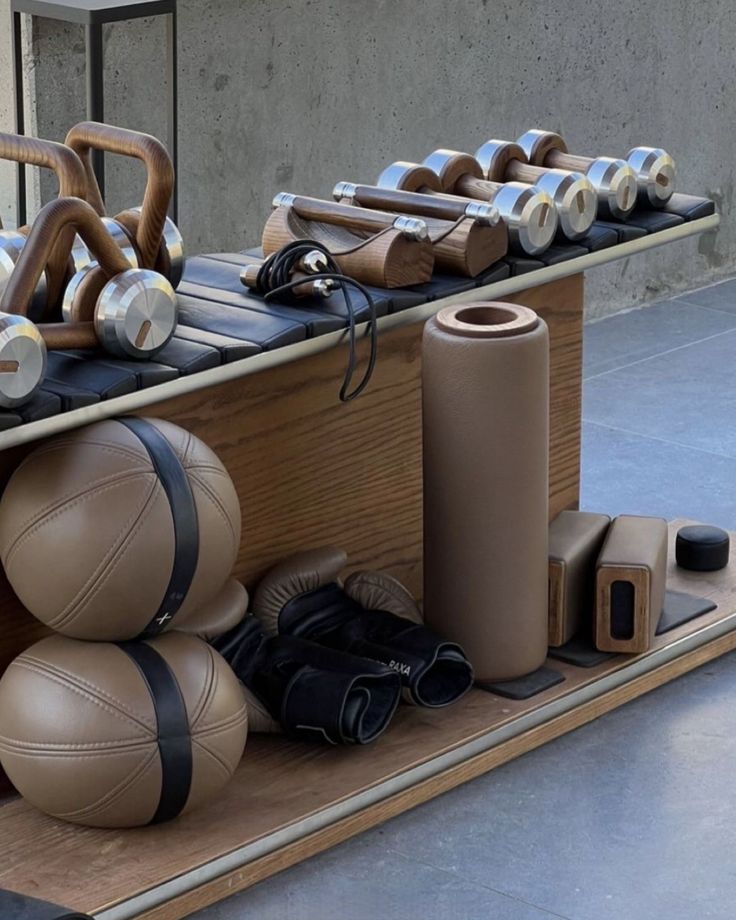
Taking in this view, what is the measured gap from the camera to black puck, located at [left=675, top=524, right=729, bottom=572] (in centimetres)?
368

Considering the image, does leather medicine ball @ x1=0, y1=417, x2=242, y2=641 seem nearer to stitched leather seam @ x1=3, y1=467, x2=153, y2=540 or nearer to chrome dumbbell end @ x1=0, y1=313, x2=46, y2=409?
stitched leather seam @ x1=3, y1=467, x2=153, y2=540

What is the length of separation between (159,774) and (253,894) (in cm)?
26

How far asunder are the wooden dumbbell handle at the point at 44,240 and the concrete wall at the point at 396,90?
2.13 m

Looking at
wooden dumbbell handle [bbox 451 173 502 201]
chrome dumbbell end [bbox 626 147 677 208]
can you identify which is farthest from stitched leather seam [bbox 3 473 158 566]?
chrome dumbbell end [bbox 626 147 677 208]

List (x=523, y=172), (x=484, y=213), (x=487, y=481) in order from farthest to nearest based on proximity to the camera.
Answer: (x=523, y=172) < (x=484, y=213) < (x=487, y=481)

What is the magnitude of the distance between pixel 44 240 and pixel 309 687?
850mm

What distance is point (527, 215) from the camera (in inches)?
125

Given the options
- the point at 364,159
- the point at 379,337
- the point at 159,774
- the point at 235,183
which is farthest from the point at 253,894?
the point at 364,159

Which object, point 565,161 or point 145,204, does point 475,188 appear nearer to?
point 565,161

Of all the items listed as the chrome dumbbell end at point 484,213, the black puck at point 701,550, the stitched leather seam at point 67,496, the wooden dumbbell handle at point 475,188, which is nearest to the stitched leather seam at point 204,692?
the stitched leather seam at point 67,496

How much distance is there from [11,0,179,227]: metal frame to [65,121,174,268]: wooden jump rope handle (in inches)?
43.1

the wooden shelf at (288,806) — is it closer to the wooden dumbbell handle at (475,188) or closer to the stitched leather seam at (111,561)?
the stitched leather seam at (111,561)

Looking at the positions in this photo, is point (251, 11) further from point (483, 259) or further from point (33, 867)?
point (33, 867)

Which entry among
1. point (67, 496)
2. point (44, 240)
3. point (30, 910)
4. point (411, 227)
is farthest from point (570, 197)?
point (30, 910)
